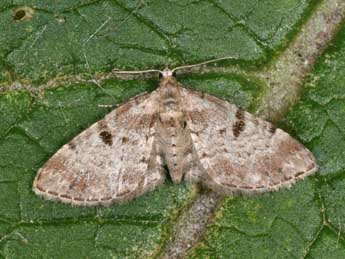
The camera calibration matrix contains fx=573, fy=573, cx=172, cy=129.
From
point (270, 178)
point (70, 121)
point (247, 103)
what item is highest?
point (247, 103)

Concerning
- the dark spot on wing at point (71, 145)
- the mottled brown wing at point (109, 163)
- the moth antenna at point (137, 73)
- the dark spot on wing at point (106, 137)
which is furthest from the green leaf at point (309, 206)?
the dark spot on wing at point (71, 145)

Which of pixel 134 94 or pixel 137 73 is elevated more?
pixel 137 73

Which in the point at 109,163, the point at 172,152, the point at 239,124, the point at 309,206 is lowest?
the point at 109,163

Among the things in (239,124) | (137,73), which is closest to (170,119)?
(137,73)

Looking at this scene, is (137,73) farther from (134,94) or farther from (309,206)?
(309,206)

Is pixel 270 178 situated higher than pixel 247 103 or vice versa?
pixel 247 103

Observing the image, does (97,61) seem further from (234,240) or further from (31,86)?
(234,240)

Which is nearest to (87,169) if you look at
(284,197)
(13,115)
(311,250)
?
(13,115)
